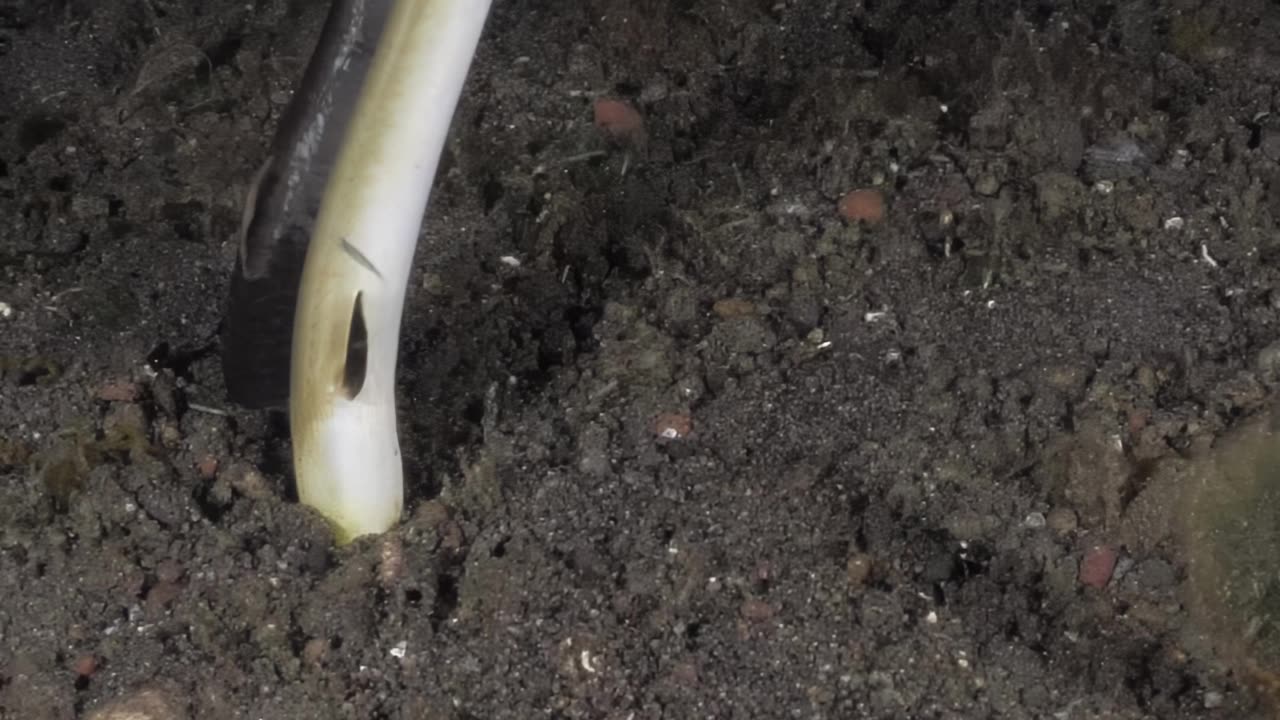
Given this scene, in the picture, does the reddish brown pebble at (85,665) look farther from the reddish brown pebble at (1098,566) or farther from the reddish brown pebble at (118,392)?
the reddish brown pebble at (1098,566)

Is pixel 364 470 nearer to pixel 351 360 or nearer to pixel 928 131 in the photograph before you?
pixel 351 360

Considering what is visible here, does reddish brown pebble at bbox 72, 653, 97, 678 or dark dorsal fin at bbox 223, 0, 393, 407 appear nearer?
dark dorsal fin at bbox 223, 0, 393, 407

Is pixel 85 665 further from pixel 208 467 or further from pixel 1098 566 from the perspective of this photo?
pixel 1098 566

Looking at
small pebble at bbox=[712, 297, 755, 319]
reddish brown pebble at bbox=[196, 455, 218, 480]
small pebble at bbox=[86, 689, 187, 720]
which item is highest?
small pebble at bbox=[712, 297, 755, 319]

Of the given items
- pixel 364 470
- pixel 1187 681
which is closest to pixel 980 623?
pixel 1187 681

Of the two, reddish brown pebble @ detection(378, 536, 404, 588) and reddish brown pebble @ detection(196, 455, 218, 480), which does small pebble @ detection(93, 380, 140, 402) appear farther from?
reddish brown pebble @ detection(378, 536, 404, 588)

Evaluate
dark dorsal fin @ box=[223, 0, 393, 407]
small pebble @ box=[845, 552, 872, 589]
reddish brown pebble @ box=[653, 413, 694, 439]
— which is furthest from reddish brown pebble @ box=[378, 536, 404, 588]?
small pebble @ box=[845, 552, 872, 589]

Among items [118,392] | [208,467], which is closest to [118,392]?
[118,392]
